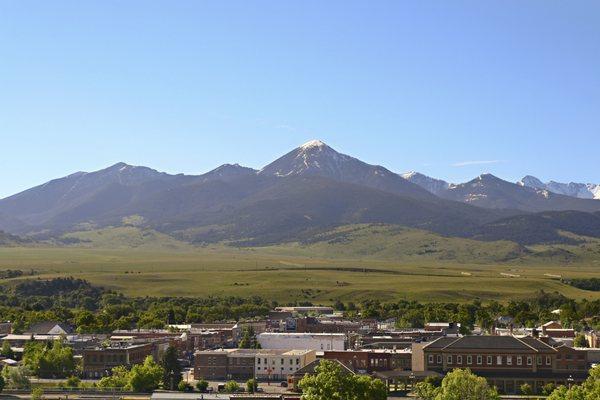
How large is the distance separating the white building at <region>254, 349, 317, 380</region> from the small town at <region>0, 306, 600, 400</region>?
11 centimetres

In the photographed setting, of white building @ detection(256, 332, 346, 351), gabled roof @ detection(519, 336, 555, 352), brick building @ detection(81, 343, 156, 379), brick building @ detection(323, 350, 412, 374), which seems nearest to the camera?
gabled roof @ detection(519, 336, 555, 352)

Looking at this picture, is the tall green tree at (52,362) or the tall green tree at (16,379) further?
the tall green tree at (52,362)

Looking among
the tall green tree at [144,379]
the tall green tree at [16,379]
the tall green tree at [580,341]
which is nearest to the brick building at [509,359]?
the tall green tree at [580,341]

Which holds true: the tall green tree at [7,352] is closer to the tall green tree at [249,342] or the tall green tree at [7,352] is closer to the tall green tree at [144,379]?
the tall green tree at [249,342]

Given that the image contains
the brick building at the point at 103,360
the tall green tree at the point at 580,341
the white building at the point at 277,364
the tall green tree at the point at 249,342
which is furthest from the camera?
the tall green tree at the point at 249,342

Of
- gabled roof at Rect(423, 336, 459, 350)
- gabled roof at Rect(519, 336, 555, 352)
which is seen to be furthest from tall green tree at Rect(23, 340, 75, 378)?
gabled roof at Rect(519, 336, 555, 352)

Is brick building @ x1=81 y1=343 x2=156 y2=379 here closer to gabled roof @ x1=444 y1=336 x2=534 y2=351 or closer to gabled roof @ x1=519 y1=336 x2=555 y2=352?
gabled roof @ x1=444 y1=336 x2=534 y2=351

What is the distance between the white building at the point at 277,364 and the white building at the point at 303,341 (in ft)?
46.1

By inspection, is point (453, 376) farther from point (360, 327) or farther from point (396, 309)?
point (396, 309)

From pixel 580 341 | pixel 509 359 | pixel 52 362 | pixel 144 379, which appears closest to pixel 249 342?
pixel 52 362

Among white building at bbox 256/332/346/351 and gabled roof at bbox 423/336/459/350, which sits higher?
gabled roof at bbox 423/336/459/350

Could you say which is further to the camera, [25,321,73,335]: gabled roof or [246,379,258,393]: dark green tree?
[25,321,73,335]: gabled roof

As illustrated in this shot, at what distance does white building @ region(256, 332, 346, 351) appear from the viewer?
419ft

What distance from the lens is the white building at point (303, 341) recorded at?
127812 millimetres
